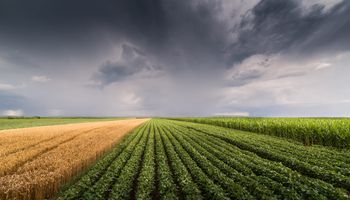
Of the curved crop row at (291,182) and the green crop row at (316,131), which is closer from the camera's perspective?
the curved crop row at (291,182)

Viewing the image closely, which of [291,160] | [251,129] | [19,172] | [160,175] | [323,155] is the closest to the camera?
[160,175]

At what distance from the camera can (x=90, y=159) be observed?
1220cm

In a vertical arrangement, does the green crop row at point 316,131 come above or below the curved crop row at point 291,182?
above

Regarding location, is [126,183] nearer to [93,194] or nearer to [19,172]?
[93,194]

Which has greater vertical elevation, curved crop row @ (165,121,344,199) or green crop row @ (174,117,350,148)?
green crop row @ (174,117,350,148)

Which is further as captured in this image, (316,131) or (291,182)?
(316,131)

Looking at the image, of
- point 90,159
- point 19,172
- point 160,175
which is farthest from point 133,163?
point 19,172

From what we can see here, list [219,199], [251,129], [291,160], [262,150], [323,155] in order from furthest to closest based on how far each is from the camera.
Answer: [251,129] → [262,150] → [323,155] → [291,160] → [219,199]

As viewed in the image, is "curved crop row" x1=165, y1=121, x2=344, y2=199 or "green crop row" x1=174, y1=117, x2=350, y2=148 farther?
"green crop row" x1=174, y1=117, x2=350, y2=148

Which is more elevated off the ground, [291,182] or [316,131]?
[316,131]

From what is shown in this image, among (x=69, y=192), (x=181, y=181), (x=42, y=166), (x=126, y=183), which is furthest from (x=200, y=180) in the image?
(x=42, y=166)

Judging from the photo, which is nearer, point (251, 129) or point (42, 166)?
point (42, 166)

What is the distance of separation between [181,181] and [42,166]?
25.2 feet

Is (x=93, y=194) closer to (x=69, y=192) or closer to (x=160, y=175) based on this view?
(x=69, y=192)
